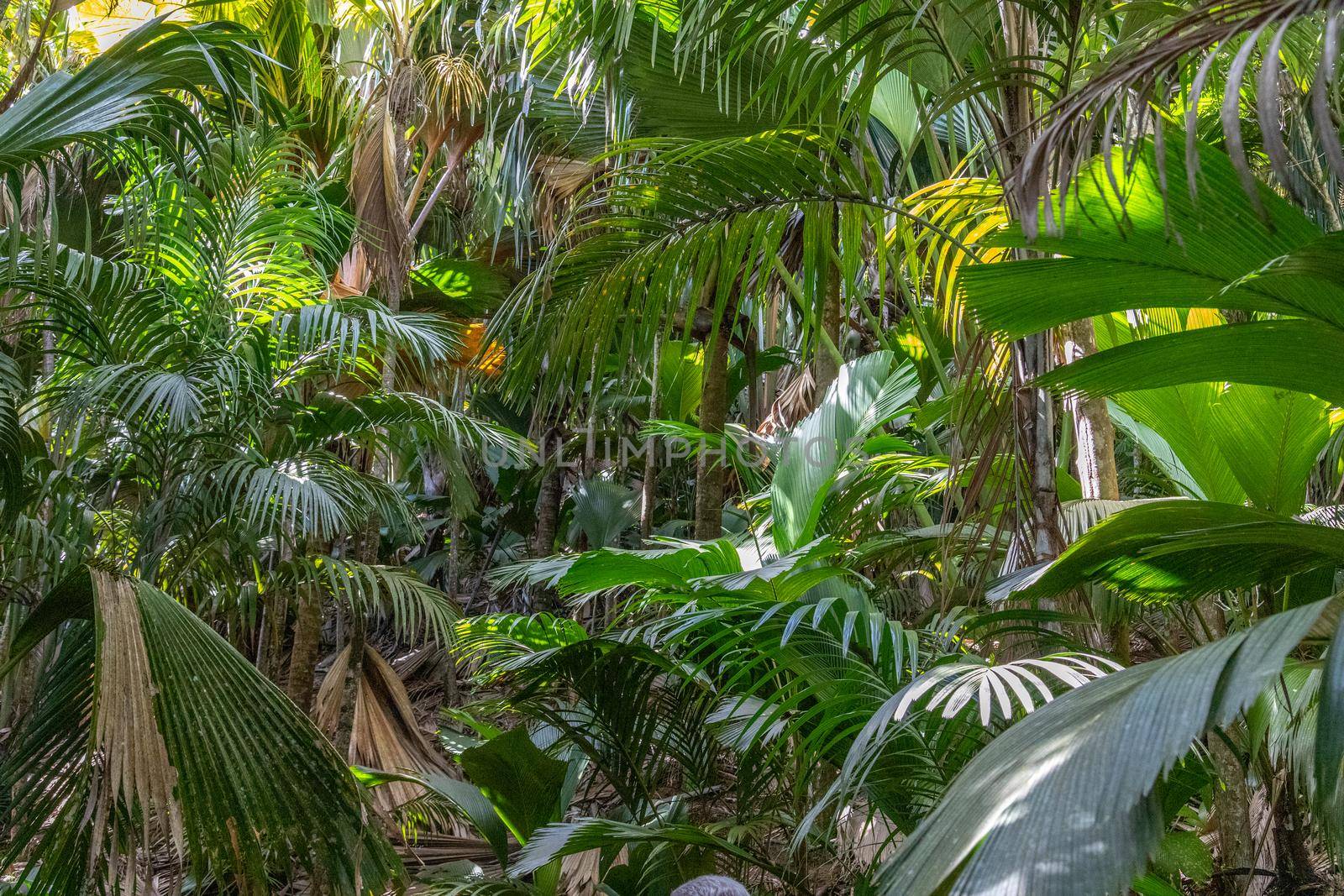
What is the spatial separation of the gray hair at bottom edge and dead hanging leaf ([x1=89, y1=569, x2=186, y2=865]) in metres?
0.83

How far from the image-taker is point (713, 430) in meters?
3.97

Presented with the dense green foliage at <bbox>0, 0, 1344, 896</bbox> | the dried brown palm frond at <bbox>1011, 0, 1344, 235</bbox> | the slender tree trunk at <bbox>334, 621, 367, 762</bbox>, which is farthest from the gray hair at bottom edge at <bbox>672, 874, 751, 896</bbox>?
the slender tree trunk at <bbox>334, 621, 367, 762</bbox>

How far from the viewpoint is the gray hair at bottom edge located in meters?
1.74

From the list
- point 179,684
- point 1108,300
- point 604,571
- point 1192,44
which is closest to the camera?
point 1192,44

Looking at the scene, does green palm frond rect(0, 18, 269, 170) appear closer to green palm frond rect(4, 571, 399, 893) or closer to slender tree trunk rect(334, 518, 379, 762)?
green palm frond rect(4, 571, 399, 893)

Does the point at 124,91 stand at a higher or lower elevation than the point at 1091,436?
higher

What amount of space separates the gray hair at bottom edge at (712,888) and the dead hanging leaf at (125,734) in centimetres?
83

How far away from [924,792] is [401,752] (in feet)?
8.38

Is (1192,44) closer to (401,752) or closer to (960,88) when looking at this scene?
(960,88)

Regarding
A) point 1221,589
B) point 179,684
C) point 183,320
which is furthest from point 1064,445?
point 183,320

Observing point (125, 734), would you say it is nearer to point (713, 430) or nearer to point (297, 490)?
point (297, 490)

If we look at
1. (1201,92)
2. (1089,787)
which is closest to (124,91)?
(1201,92)

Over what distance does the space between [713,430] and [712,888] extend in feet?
7.77

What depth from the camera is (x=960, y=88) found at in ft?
5.73
